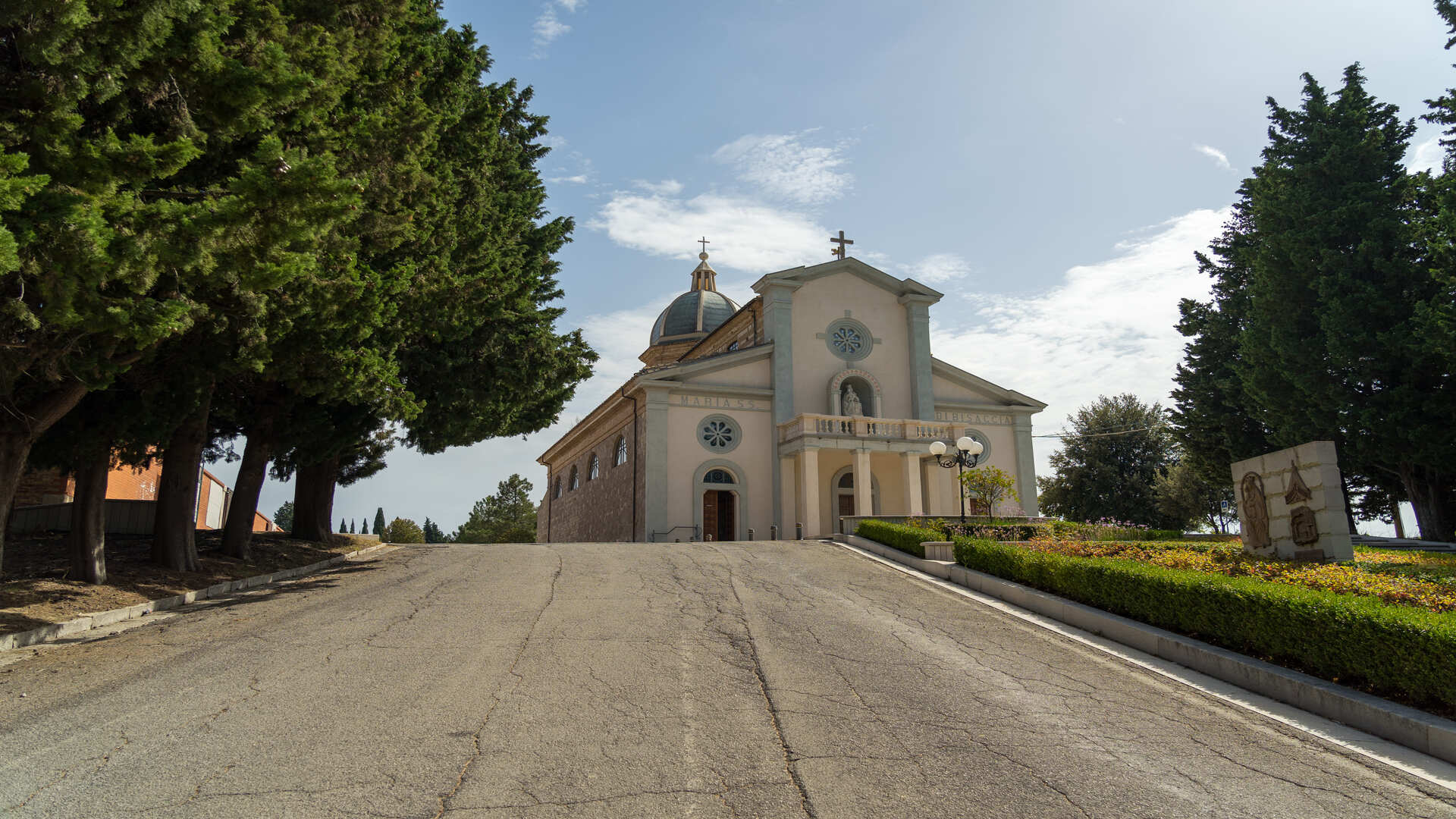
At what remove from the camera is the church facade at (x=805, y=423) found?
85.0 ft

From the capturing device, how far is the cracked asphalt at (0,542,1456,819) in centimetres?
483

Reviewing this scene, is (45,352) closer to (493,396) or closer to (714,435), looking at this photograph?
(493,396)

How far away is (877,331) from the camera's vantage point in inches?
1168

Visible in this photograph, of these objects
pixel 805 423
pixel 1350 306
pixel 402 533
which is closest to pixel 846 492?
pixel 805 423

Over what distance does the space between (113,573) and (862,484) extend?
1838cm

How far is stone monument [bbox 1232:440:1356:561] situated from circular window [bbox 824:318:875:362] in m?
17.4

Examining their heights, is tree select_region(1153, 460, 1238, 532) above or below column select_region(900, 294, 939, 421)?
below

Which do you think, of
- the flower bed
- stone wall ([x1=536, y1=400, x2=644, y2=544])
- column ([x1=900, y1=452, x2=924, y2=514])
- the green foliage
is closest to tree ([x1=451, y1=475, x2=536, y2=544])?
the green foliage

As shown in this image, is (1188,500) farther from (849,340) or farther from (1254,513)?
(1254,513)

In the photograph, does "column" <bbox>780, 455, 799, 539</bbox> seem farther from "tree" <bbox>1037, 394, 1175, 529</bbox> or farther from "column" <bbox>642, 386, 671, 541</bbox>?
"tree" <bbox>1037, 394, 1175, 529</bbox>

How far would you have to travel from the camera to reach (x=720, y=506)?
89.2ft

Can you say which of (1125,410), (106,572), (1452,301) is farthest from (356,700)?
(1125,410)

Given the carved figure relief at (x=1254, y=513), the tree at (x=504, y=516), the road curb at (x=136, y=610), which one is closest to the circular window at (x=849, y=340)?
the carved figure relief at (x=1254, y=513)

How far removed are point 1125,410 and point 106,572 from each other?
44778mm
